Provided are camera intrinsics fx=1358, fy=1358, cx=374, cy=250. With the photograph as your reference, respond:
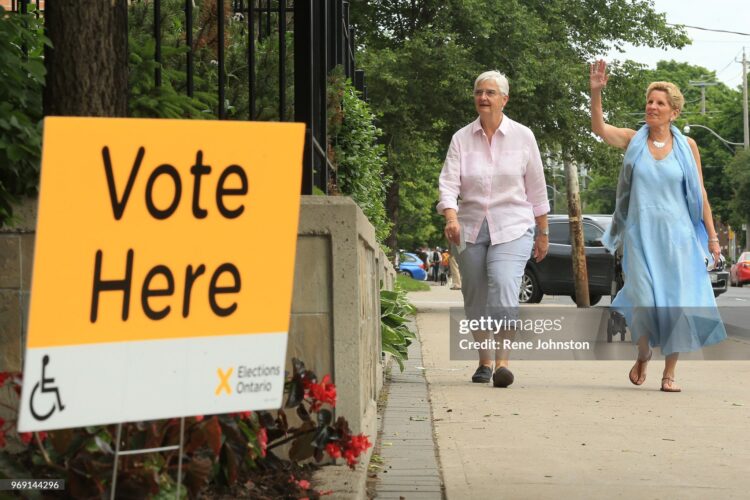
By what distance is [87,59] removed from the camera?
14.0ft

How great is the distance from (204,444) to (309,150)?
2.35 meters

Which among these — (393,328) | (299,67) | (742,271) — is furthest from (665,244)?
(742,271)

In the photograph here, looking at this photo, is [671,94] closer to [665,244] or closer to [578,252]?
[665,244]

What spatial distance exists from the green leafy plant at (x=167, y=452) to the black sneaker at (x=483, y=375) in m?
4.72

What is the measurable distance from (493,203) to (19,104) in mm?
4788

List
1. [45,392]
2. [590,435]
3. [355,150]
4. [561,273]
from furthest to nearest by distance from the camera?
[561,273] < [355,150] < [590,435] < [45,392]

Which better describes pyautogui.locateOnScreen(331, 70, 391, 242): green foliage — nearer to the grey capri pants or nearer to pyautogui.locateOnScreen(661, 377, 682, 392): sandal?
the grey capri pants

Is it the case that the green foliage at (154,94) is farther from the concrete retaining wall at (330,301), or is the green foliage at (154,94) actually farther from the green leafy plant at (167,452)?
the green leafy plant at (167,452)

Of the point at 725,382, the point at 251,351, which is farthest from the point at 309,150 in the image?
the point at 725,382

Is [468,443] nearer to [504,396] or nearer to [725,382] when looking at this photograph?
[504,396]

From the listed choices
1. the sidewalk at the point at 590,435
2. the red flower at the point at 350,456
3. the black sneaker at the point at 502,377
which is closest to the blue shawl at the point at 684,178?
the sidewalk at the point at 590,435

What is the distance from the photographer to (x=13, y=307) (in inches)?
190

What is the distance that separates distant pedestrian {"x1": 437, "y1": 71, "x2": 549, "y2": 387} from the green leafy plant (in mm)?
4374

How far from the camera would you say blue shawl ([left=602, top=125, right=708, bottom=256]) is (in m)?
8.98
